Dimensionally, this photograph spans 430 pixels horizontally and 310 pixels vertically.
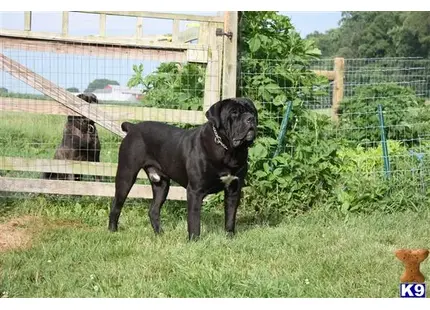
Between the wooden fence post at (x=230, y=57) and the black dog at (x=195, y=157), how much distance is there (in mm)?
972

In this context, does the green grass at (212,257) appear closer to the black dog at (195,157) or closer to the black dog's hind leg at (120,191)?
the black dog's hind leg at (120,191)

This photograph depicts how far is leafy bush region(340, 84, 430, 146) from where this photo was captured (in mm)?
9102

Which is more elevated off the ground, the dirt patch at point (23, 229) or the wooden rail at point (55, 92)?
the wooden rail at point (55, 92)

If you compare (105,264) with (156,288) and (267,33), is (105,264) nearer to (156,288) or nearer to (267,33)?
(156,288)

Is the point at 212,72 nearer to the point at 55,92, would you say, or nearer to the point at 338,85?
the point at 55,92

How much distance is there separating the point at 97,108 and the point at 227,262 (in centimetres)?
276

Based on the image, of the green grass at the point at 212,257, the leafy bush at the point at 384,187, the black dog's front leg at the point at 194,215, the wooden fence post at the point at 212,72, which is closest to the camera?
the green grass at the point at 212,257

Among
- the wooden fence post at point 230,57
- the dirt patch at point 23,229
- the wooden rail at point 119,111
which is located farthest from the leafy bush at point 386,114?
the dirt patch at point 23,229

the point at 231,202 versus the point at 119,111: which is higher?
the point at 119,111

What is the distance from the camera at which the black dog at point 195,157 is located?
508 centimetres

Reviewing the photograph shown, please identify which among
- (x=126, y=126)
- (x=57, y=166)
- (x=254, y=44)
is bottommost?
(x=57, y=166)

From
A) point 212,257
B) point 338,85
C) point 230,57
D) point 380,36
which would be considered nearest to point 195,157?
point 212,257

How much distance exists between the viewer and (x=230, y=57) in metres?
6.41

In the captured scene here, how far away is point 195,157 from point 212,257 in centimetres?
112
